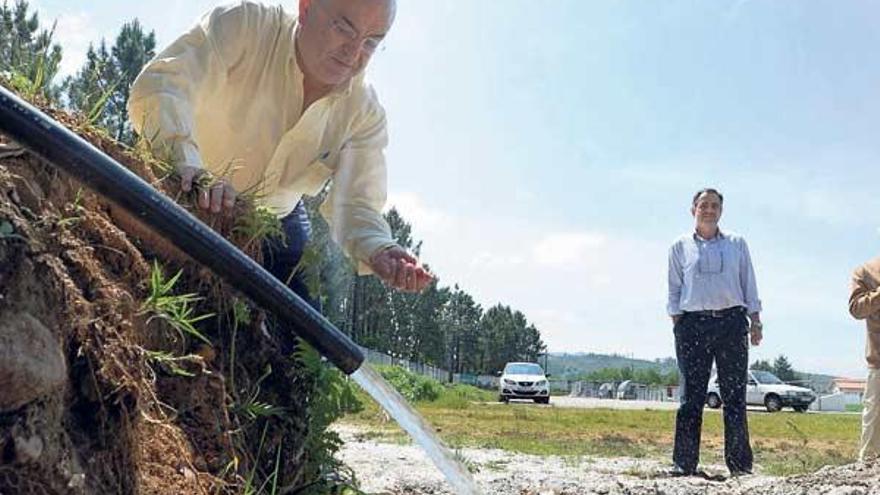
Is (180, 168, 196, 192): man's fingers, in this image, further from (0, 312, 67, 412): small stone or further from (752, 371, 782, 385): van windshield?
(752, 371, 782, 385): van windshield

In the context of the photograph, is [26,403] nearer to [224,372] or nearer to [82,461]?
[82,461]

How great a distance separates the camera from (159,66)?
2.29m

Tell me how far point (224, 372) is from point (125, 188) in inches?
27.9

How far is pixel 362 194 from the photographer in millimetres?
2758

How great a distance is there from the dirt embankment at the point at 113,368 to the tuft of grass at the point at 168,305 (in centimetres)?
1

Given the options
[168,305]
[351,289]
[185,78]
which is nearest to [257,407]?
[168,305]

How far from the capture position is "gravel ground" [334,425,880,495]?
13.9ft

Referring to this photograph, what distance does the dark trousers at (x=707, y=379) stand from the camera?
5668 mm

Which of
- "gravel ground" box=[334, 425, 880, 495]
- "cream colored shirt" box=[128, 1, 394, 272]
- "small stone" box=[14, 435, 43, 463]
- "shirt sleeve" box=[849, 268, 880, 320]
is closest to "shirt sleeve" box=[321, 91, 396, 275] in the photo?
"cream colored shirt" box=[128, 1, 394, 272]

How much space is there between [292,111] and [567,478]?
3416 millimetres

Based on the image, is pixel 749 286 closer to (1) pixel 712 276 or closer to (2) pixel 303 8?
(1) pixel 712 276

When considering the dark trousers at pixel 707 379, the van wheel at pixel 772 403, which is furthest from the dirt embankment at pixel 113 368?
the van wheel at pixel 772 403

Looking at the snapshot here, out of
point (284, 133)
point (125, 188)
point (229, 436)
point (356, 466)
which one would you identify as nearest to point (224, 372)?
point (229, 436)

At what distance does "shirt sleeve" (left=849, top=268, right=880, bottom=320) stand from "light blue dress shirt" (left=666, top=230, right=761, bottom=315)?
0.57 meters
